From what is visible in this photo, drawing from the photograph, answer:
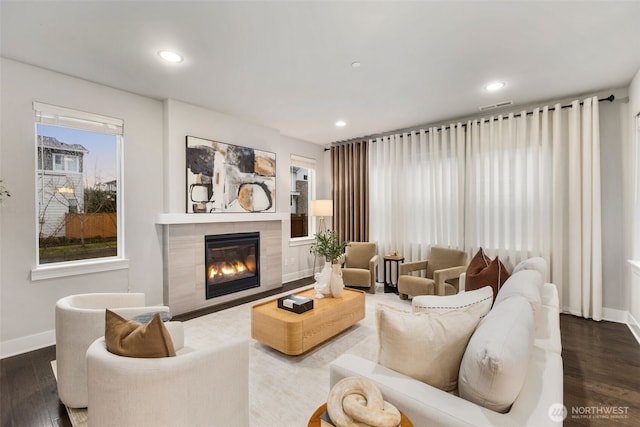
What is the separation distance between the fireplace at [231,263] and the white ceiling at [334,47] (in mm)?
1918

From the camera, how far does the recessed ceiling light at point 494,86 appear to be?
127 inches

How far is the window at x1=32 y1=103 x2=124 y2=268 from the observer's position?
115 inches

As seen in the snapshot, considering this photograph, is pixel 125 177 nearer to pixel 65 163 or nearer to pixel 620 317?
pixel 65 163

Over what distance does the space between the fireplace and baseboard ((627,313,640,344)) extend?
14.9 ft

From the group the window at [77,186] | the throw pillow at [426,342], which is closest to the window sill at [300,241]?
the window at [77,186]

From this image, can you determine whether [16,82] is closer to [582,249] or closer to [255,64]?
[255,64]

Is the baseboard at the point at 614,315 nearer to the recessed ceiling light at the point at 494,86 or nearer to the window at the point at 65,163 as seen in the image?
the recessed ceiling light at the point at 494,86

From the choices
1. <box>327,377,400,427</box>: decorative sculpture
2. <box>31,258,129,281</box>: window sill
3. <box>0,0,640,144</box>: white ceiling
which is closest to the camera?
<box>327,377,400,427</box>: decorative sculpture

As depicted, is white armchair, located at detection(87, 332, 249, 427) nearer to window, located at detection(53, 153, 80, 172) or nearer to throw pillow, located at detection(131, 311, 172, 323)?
throw pillow, located at detection(131, 311, 172, 323)

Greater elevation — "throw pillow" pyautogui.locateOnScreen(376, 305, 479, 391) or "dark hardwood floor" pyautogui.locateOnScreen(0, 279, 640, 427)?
"throw pillow" pyautogui.locateOnScreen(376, 305, 479, 391)

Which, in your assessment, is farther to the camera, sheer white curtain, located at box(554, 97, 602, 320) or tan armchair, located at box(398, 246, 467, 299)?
tan armchair, located at box(398, 246, 467, 299)

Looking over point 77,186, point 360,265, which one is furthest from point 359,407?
point 360,265

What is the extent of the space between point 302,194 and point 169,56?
142 inches

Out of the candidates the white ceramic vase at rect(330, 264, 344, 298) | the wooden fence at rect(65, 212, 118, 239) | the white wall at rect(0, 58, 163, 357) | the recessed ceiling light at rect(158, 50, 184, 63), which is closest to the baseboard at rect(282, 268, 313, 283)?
the white ceramic vase at rect(330, 264, 344, 298)
